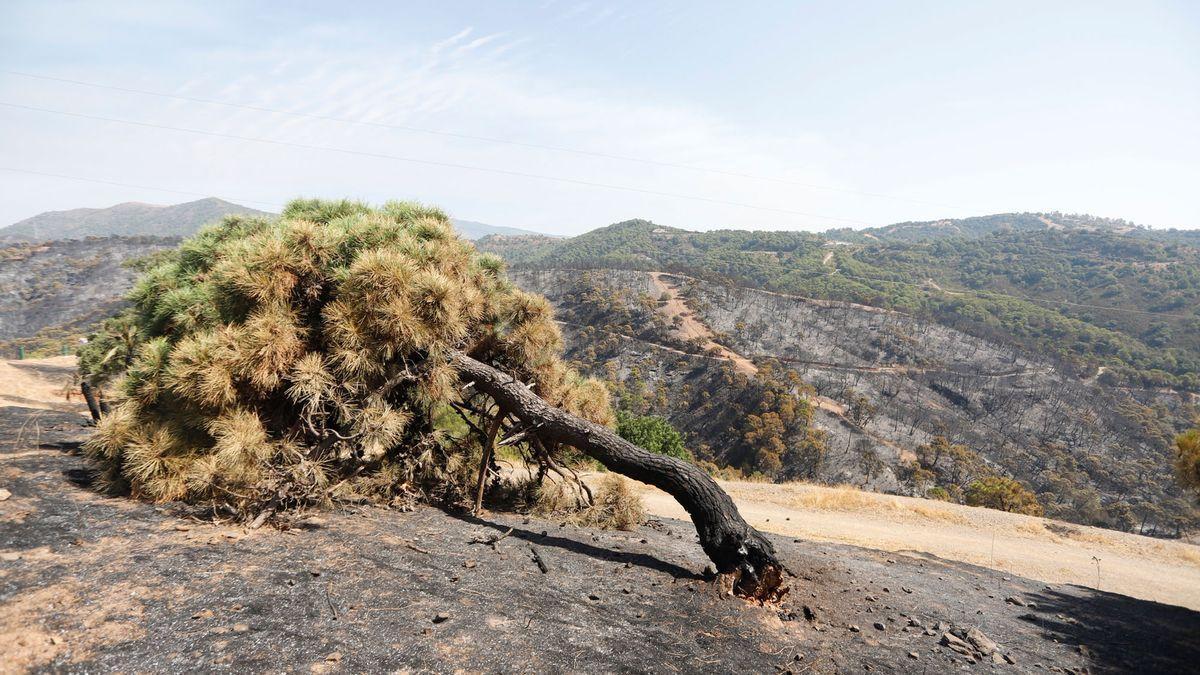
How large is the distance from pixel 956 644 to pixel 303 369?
21.2 feet

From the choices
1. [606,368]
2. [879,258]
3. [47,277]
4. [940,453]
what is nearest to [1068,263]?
[879,258]

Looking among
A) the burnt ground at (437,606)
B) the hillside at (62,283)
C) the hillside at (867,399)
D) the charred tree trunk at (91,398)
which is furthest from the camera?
the hillside at (62,283)

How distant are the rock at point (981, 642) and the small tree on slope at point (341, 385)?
168 cm

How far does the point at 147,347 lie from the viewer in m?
5.90

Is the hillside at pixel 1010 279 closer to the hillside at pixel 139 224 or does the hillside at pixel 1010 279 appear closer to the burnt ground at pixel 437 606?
the burnt ground at pixel 437 606

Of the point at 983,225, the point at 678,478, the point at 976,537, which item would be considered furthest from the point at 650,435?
the point at 983,225

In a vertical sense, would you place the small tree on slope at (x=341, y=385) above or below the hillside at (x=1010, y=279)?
below

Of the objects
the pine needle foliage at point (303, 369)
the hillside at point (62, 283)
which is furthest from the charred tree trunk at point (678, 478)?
the hillside at point (62, 283)

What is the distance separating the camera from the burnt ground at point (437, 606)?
3125 mm

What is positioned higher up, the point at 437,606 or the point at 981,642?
the point at 437,606

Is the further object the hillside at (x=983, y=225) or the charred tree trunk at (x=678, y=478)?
the hillside at (x=983, y=225)

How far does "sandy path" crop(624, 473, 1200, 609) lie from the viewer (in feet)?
31.0

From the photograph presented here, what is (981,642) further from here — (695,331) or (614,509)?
(695,331)

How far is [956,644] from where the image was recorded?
185 inches
